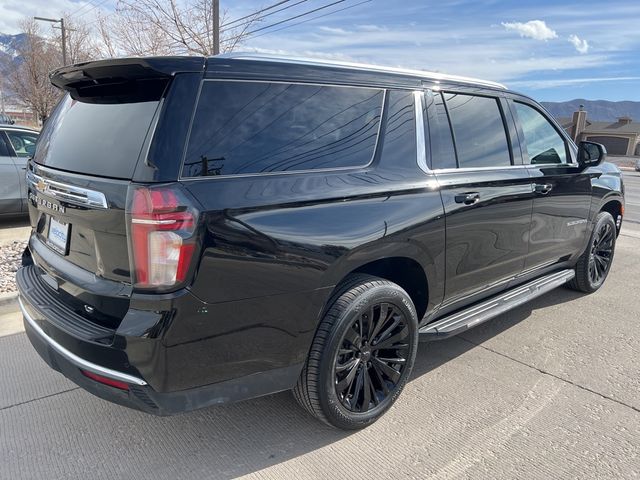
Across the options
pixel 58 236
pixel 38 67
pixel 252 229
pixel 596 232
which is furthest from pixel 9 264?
pixel 38 67

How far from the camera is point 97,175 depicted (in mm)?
2250

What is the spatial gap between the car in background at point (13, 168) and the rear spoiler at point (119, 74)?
5.52 meters

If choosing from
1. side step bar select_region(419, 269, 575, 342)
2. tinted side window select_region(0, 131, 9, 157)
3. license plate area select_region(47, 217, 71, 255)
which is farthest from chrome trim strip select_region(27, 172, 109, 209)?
tinted side window select_region(0, 131, 9, 157)

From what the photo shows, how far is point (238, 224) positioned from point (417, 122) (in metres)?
1.46

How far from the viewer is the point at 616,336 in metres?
4.10

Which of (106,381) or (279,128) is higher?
(279,128)

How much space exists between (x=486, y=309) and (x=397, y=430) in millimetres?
1177

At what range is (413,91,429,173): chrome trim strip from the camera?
2.98 m

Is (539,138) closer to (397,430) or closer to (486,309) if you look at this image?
(486,309)

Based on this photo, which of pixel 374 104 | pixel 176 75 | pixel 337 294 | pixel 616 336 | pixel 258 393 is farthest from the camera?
pixel 616 336

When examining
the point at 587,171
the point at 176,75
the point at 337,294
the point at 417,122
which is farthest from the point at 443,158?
the point at 587,171

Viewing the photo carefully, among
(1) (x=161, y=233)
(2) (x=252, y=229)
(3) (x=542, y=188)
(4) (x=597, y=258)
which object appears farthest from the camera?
(4) (x=597, y=258)

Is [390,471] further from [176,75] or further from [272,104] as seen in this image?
[176,75]

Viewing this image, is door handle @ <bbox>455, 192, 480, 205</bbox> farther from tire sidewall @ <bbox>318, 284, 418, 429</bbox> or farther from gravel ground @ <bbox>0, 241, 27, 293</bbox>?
gravel ground @ <bbox>0, 241, 27, 293</bbox>
